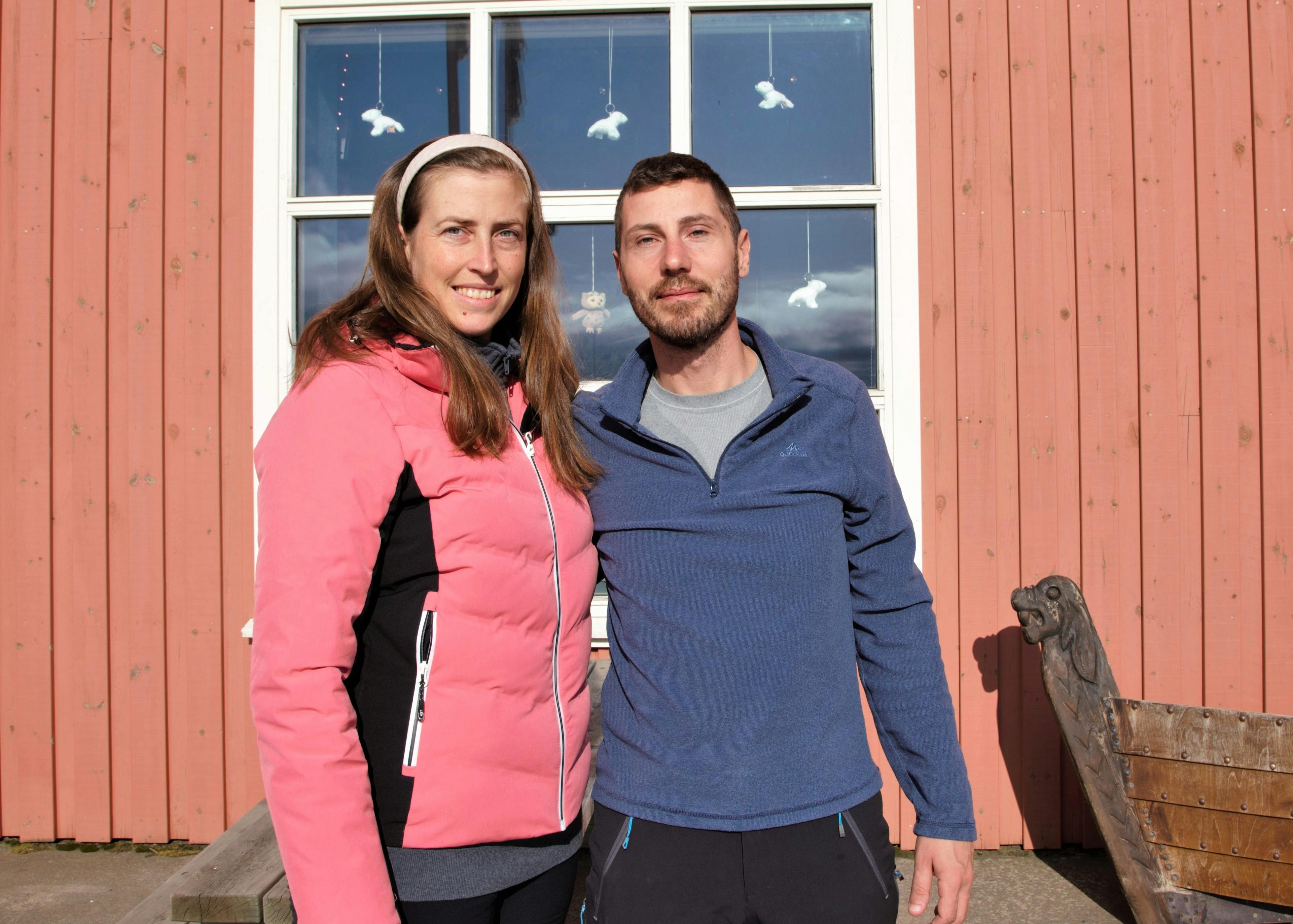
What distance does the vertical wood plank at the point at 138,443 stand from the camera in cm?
334

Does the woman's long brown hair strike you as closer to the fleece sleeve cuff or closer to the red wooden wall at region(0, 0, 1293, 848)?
the fleece sleeve cuff

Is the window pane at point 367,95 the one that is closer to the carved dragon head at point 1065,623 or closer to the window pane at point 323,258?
the window pane at point 323,258

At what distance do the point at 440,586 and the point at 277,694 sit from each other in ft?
0.92

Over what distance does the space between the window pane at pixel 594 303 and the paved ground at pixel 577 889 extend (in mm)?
2182

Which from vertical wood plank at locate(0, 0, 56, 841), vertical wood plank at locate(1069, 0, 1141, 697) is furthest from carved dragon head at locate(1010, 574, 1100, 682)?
vertical wood plank at locate(0, 0, 56, 841)

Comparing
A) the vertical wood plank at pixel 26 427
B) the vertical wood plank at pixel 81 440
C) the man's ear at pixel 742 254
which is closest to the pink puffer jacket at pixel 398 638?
the man's ear at pixel 742 254

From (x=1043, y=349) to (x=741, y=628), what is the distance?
2.38 meters

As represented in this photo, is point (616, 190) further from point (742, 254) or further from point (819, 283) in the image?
point (742, 254)

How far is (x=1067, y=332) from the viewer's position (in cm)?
322

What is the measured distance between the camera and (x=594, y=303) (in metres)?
3.38

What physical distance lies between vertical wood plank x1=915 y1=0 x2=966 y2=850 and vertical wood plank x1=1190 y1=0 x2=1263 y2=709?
1.03m

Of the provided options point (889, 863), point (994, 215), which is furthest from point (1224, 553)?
point (889, 863)

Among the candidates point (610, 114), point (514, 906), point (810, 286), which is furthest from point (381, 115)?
point (514, 906)

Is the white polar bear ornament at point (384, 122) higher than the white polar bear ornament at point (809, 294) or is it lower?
higher
